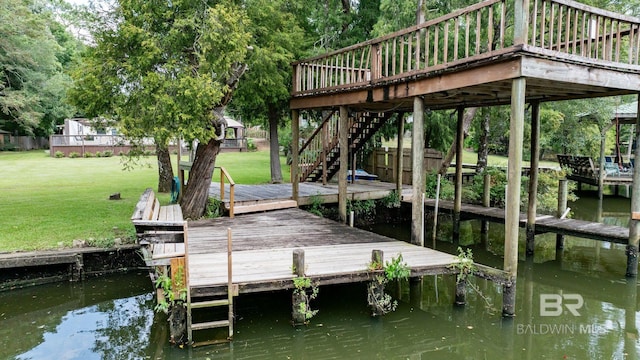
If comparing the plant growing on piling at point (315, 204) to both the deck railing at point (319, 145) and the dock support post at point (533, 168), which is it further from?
the dock support post at point (533, 168)

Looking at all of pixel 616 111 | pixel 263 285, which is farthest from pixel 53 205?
pixel 616 111

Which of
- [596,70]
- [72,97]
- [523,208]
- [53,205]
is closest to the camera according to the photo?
[596,70]

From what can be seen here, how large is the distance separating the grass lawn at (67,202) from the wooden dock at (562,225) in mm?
8862

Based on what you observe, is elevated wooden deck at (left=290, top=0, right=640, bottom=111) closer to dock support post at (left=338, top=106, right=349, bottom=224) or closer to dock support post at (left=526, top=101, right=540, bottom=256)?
dock support post at (left=338, top=106, right=349, bottom=224)

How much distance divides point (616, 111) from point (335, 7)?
13.7m

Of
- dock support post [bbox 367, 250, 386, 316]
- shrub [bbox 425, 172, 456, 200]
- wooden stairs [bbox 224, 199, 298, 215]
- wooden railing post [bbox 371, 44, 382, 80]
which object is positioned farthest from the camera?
shrub [bbox 425, 172, 456, 200]

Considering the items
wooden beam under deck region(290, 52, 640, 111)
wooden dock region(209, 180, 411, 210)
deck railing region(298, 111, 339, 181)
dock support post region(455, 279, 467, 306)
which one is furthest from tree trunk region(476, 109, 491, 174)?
dock support post region(455, 279, 467, 306)

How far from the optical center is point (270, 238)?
30.1ft

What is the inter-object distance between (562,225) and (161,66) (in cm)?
1015

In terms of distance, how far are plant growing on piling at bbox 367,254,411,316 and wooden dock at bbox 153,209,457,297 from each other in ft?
0.60

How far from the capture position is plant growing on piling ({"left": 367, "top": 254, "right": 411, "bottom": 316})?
23.3ft

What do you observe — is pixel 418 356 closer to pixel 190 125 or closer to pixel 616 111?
pixel 190 125

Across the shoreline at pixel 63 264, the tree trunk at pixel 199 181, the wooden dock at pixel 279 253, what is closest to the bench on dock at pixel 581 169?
the wooden dock at pixel 279 253

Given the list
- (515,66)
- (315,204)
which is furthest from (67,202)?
(515,66)
